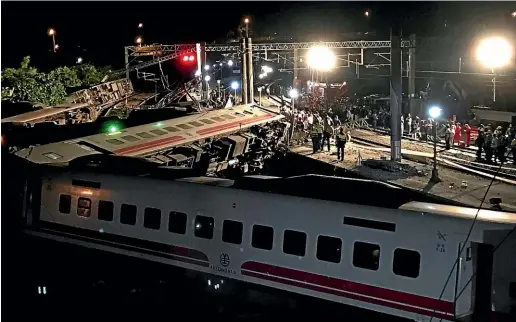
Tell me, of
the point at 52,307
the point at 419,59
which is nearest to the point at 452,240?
the point at 52,307

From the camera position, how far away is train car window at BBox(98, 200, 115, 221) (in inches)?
513

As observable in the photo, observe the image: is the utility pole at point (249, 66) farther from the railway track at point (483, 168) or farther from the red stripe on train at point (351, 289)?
the red stripe on train at point (351, 289)

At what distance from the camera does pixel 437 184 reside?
18.7 m

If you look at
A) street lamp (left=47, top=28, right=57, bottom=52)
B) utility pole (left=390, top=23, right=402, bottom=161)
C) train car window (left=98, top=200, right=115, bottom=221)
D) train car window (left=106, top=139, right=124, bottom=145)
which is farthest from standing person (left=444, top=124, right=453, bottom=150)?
street lamp (left=47, top=28, right=57, bottom=52)

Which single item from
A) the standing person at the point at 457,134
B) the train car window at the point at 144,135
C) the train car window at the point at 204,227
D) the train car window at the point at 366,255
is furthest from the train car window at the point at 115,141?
the standing person at the point at 457,134

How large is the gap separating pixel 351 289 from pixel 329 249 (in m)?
0.76

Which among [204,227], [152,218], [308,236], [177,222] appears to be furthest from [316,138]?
[308,236]

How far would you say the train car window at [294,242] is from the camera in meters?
10.5

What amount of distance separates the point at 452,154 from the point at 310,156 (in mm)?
→ 5388

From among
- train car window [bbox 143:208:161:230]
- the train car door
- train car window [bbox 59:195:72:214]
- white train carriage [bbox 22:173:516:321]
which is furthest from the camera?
train car window [bbox 59:195:72:214]

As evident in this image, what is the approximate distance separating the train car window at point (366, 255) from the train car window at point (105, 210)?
5.70 m

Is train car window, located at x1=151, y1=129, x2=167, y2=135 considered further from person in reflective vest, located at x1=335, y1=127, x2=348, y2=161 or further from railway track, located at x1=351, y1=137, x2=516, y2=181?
railway track, located at x1=351, y1=137, x2=516, y2=181

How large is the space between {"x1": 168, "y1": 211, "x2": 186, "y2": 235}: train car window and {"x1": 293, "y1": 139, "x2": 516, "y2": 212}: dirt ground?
27.3ft

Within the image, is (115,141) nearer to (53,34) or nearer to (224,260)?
(224,260)
